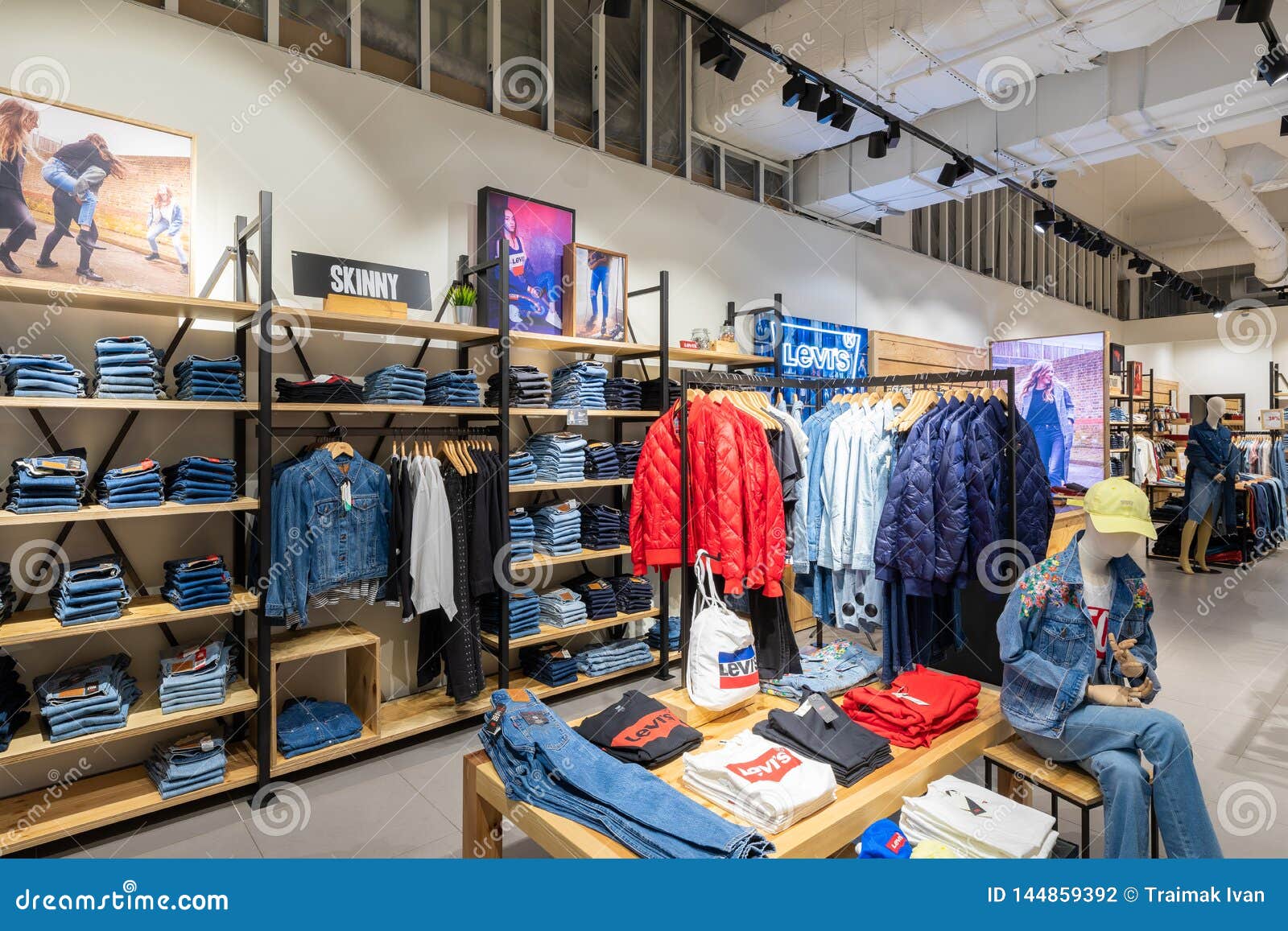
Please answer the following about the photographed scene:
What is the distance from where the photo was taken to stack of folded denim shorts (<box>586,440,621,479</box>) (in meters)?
4.36

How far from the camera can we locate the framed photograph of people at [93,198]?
2.76 metres

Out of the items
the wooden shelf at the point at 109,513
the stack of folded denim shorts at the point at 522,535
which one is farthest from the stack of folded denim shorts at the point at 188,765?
the stack of folded denim shorts at the point at 522,535

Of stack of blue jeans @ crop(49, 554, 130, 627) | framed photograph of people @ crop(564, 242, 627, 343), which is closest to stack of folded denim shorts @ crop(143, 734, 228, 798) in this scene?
stack of blue jeans @ crop(49, 554, 130, 627)

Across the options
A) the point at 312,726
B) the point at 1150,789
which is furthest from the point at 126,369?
the point at 1150,789

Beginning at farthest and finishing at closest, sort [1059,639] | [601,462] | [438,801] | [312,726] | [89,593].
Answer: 1. [601,462]
2. [312,726]
3. [438,801]
4. [89,593]
5. [1059,639]

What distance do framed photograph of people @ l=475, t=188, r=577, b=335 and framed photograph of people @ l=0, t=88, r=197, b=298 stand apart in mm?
1449

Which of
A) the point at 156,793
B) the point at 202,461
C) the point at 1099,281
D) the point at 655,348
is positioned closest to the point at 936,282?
the point at 655,348

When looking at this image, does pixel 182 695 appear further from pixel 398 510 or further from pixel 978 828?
pixel 978 828

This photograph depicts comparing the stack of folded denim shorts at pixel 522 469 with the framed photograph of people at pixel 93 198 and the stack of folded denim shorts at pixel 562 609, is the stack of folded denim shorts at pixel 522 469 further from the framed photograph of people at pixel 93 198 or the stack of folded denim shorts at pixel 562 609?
the framed photograph of people at pixel 93 198

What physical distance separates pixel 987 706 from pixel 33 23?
4.67 meters

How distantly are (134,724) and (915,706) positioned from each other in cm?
296

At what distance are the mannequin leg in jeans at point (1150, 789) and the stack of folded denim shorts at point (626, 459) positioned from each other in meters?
2.93

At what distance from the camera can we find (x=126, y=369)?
2732mm

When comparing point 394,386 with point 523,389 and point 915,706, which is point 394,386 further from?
point 915,706
